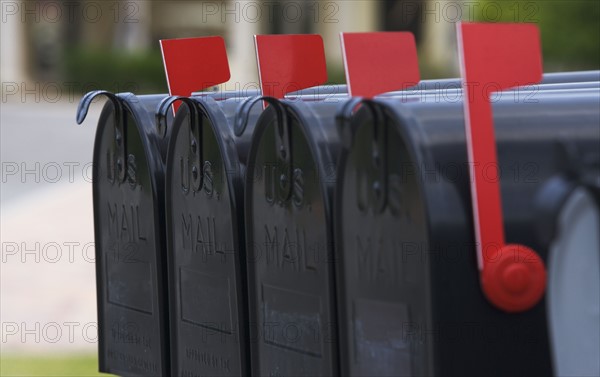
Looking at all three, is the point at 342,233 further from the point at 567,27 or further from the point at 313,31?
the point at 313,31

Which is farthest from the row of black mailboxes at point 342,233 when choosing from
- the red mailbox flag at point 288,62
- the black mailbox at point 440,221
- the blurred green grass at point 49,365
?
the blurred green grass at point 49,365

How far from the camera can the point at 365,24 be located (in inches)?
1564

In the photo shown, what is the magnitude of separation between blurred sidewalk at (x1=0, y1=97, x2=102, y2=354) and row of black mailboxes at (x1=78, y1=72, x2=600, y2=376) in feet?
8.96

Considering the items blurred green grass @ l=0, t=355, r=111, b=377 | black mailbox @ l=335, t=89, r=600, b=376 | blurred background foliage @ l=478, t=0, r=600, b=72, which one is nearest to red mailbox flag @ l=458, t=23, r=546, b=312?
black mailbox @ l=335, t=89, r=600, b=376

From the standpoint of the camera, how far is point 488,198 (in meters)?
2.25

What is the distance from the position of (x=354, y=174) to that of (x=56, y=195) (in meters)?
10.2

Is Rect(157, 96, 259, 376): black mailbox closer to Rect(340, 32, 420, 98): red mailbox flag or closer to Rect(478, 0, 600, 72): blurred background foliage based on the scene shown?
Rect(340, 32, 420, 98): red mailbox flag

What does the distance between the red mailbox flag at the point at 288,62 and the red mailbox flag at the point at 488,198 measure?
763 millimetres

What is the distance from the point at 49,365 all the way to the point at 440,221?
3743 mm

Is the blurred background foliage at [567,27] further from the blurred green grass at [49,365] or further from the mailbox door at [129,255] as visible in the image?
the mailbox door at [129,255]

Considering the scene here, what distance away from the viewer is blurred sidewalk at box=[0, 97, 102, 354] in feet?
20.4

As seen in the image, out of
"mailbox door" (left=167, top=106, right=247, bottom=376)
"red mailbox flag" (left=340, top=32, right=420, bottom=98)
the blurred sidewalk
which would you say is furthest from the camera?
the blurred sidewalk

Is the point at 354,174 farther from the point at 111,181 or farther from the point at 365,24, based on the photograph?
the point at 365,24

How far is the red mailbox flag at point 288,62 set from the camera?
3.02 m
